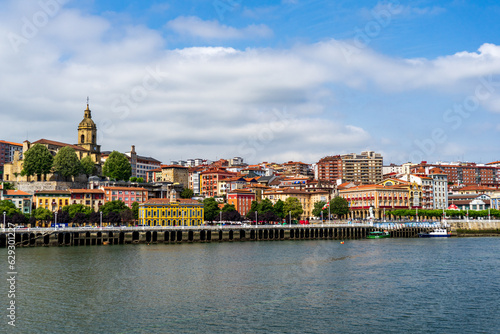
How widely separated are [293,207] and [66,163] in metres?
49.3

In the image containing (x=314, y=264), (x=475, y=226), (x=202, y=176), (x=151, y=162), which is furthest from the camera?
(x=151, y=162)

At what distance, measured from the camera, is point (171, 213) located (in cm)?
9906

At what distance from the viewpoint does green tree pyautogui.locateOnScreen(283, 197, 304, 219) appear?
12044 centimetres

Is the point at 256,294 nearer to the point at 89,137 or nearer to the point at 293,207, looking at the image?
the point at 293,207

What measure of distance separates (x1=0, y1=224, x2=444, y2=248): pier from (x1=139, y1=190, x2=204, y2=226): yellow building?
12595 millimetres

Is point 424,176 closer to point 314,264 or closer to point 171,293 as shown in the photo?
point 314,264

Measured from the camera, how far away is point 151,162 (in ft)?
582

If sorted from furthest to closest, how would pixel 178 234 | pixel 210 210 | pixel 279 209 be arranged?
pixel 279 209 < pixel 210 210 < pixel 178 234

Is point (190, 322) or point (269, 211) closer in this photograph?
point (190, 322)

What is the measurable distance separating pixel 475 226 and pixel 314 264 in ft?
234

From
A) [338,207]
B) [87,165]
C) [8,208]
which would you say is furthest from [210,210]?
[8,208]

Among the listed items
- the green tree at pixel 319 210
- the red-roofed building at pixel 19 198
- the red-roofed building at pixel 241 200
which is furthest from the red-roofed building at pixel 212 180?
the red-roofed building at pixel 19 198

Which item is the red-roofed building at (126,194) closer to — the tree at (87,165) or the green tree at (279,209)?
the tree at (87,165)

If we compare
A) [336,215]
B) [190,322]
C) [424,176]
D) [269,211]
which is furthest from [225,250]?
[424,176]
